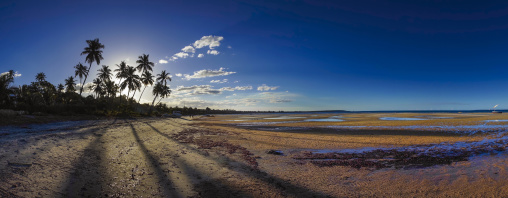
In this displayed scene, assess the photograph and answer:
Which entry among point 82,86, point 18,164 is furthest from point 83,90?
point 18,164

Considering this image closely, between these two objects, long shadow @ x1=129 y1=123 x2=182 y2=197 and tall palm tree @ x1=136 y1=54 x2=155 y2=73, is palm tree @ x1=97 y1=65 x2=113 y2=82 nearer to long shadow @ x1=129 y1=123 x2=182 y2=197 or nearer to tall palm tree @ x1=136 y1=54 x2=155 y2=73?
tall palm tree @ x1=136 y1=54 x2=155 y2=73

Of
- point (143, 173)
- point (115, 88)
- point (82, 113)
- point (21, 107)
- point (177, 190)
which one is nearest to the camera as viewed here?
point (177, 190)

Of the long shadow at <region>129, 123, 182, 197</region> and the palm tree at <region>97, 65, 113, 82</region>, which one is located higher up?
the palm tree at <region>97, 65, 113, 82</region>

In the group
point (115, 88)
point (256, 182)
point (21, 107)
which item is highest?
point (115, 88)

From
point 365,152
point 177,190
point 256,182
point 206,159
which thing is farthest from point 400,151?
point 177,190

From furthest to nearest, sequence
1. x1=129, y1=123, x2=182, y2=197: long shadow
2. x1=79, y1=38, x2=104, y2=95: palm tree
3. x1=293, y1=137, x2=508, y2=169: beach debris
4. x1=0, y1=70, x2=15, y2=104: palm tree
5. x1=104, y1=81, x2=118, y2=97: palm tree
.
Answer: x1=104, y1=81, x2=118, y2=97: palm tree, x1=79, y1=38, x2=104, y2=95: palm tree, x1=0, y1=70, x2=15, y2=104: palm tree, x1=293, y1=137, x2=508, y2=169: beach debris, x1=129, y1=123, x2=182, y2=197: long shadow

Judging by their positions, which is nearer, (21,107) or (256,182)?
(256,182)

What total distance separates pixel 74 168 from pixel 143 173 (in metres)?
2.28

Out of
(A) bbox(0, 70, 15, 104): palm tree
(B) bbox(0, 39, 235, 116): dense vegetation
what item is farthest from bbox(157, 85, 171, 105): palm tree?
(A) bbox(0, 70, 15, 104): palm tree

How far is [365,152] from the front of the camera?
1067 cm

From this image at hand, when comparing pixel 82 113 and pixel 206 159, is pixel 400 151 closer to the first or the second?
pixel 206 159

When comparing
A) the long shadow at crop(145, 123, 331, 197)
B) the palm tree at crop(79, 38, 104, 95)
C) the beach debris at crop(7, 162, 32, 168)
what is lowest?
the long shadow at crop(145, 123, 331, 197)

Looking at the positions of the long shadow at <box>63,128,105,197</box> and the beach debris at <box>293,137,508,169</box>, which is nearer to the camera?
the long shadow at <box>63,128,105,197</box>

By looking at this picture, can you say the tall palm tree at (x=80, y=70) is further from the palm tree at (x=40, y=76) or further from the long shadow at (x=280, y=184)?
the long shadow at (x=280, y=184)
